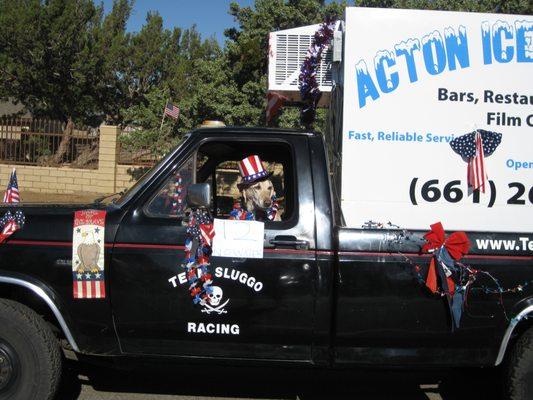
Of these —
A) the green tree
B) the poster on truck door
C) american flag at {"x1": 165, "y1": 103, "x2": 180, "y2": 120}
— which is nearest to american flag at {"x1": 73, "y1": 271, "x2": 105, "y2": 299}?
the poster on truck door

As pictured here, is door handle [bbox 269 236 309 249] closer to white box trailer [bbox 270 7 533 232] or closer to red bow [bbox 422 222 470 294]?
red bow [bbox 422 222 470 294]

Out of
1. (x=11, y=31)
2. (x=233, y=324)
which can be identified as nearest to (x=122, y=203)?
(x=233, y=324)

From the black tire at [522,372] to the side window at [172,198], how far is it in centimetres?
223

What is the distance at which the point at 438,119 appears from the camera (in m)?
4.52

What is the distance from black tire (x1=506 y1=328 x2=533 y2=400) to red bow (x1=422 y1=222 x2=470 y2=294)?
60 cm

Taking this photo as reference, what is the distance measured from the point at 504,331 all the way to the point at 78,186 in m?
15.1

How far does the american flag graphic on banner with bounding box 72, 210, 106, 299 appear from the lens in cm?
348

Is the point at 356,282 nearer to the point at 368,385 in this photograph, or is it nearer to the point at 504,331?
the point at 504,331

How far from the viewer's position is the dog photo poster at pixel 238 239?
137 inches

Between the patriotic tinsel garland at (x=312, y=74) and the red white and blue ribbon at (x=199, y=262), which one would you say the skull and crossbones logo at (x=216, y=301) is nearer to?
the red white and blue ribbon at (x=199, y=262)

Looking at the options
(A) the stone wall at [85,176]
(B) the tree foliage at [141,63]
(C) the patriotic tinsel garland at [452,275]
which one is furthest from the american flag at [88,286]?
→ (A) the stone wall at [85,176]

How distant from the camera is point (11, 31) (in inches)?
849

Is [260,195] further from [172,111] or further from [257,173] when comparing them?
[172,111]

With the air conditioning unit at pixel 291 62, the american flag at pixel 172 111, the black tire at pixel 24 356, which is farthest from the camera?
the american flag at pixel 172 111
